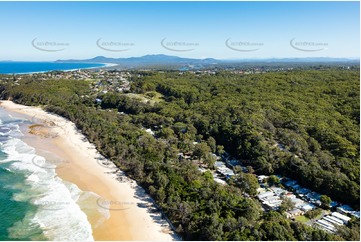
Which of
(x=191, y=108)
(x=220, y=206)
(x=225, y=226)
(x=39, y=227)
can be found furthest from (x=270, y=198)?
(x=191, y=108)

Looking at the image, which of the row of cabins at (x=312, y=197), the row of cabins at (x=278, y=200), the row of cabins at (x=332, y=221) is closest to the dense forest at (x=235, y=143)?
the row of cabins at (x=312, y=197)

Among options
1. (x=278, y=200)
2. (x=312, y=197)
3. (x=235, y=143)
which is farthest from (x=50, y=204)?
(x=235, y=143)

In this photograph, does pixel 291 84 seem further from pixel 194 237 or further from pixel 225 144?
pixel 194 237

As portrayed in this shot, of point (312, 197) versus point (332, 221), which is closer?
point (332, 221)

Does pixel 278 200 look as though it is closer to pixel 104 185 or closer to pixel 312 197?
pixel 312 197

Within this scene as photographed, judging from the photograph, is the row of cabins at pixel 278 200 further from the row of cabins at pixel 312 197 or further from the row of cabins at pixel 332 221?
the row of cabins at pixel 332 221

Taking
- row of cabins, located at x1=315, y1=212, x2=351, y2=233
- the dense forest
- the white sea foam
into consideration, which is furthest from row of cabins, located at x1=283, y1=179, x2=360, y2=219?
the white sea foam

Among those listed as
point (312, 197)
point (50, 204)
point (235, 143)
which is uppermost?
point (235, 143)
